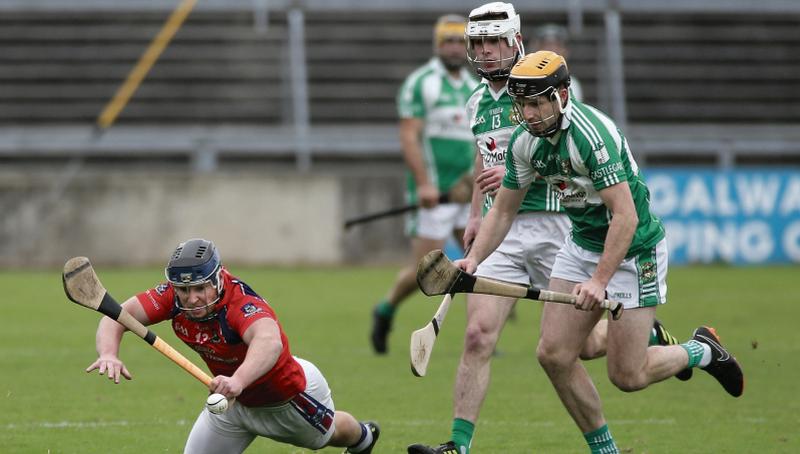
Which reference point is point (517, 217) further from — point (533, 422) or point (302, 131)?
point (302, 131)

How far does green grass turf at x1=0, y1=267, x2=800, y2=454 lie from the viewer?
7.05 meters

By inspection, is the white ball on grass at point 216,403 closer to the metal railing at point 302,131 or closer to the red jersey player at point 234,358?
the red jersey player at point 234,358

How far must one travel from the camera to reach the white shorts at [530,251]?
694 centimetres

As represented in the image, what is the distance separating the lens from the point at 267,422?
587 cm

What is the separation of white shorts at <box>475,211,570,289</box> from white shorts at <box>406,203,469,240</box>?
3335 mm

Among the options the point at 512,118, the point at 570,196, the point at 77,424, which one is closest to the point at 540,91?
the point at 570,196

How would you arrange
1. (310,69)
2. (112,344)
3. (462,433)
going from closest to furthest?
(112,344) → (462,433) → (310,69)

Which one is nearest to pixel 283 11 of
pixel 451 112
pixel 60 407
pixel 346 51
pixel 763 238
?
pixel 346 51

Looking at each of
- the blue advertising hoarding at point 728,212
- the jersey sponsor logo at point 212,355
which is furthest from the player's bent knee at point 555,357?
the blue advertising hoarding at point 728,212

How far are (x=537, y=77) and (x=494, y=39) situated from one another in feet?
3.47

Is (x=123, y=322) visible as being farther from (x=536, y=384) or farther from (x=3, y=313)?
(x=3, y=313)

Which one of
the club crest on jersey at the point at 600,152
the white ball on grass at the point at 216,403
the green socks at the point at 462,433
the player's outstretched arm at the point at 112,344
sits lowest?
the green socks at the point at 462,433

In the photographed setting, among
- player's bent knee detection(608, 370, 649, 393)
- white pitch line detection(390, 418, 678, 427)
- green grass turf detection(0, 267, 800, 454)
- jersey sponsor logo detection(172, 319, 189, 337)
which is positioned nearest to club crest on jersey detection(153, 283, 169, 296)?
jersey sponsor logo detection(172, 319, 189, 337)

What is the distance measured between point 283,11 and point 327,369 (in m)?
12.4
